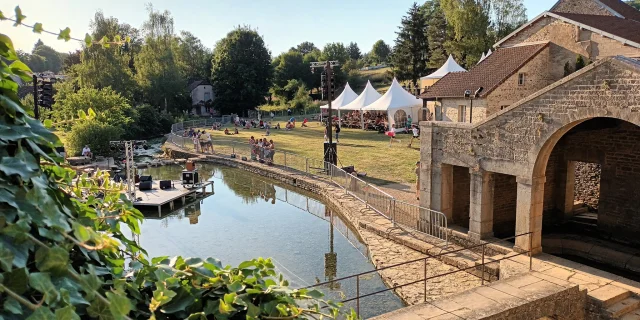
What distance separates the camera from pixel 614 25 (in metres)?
22.2

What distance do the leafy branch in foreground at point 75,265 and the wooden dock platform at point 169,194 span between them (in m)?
17.6

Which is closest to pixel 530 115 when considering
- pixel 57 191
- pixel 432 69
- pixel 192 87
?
pixel 57 191

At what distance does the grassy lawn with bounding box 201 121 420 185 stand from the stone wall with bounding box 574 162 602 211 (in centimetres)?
662

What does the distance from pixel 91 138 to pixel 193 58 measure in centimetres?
4985

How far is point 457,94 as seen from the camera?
85.9 ft

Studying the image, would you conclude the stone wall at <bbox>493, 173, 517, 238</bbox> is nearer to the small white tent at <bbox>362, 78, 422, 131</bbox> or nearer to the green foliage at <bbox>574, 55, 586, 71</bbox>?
the green foliage at <bbox>574, 55, 586, 71</bbox>

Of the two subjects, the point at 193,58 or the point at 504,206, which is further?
the point at 193,58

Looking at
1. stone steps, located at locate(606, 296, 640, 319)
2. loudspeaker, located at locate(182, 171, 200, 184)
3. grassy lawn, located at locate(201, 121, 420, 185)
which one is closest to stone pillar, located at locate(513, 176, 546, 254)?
stone steps, located at locate(606, 296, 640, 319)

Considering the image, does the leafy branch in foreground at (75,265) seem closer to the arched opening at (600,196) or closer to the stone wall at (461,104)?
the arched opening at (600,196)

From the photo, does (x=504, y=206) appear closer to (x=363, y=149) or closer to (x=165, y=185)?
(x=165, y=185)

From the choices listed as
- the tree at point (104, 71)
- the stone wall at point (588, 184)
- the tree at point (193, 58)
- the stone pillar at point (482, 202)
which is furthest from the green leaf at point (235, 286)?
the tree at point (193, 58)

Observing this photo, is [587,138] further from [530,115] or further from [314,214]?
[314,214]

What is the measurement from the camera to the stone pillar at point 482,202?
12.4 metres

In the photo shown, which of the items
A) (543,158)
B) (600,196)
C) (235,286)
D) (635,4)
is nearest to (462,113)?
(600,196)
